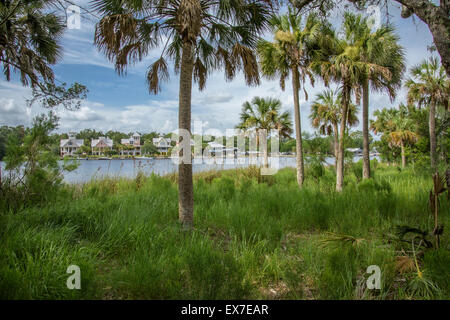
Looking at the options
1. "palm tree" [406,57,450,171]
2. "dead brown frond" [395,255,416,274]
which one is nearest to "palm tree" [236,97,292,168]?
"palm tree" [406,57,450,171]

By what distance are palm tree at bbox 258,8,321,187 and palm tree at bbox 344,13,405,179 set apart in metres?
1.94

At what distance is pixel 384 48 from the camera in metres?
12.5

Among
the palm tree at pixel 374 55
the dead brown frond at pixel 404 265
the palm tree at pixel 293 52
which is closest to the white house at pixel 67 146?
the dead brown frond at pixel 404 265

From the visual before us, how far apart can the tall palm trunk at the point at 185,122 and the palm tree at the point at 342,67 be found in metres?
8.30

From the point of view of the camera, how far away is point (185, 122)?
4996 millimetres

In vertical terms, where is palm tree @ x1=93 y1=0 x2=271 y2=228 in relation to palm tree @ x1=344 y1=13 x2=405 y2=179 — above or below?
below

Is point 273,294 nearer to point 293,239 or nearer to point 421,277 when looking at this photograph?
point 421,277

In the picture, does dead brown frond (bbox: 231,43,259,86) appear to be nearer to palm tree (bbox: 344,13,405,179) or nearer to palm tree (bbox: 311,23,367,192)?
palm tree (bbox: 311,23,367,192)

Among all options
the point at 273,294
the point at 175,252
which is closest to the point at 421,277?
the point at 273,294

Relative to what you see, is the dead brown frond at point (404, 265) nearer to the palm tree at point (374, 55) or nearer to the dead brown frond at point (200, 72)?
the dead brown frond at point (200, 72)

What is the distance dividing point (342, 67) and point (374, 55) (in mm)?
3271

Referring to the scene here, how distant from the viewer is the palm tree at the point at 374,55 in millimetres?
11812

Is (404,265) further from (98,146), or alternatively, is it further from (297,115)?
(98,146)

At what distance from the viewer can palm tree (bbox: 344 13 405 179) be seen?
11.8 m
